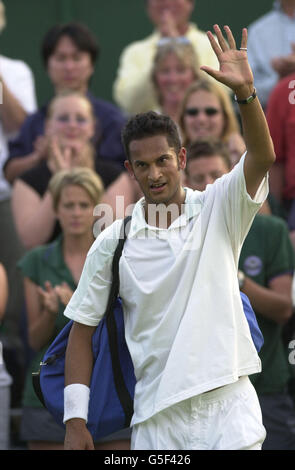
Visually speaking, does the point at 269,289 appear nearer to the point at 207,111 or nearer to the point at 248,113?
the point at 207,111

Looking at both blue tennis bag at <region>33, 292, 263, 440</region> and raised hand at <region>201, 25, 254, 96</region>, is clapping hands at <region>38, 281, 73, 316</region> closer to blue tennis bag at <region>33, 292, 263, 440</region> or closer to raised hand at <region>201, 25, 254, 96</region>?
blue tennis bag at <region>33, 292, 263, 440</region>

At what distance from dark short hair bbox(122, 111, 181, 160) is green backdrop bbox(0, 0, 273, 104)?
5701 mm

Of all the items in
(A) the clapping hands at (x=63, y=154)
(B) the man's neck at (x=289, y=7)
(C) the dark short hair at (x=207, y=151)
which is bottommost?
(A) the clapping hands at (x=63, y=154)

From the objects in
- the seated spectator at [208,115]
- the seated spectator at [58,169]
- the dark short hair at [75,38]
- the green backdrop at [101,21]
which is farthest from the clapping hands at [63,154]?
the green backdrop at [101,21]

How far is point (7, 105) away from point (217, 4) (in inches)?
112

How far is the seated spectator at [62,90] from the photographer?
7184 millimetres

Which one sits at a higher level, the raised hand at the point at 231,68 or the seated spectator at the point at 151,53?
the raised hand at the point at 231,68

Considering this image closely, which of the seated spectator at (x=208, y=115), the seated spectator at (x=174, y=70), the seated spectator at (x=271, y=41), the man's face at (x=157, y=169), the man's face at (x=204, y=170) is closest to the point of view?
the man's face at (x=157, y=169)

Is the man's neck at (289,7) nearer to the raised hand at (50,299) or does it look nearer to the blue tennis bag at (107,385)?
the raised hand at (50,299)

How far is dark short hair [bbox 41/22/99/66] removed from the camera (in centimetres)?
761

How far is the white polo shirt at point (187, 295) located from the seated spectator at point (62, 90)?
3.43 m

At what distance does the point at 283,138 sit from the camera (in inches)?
269

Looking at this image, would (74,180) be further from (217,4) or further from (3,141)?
(217,4)
